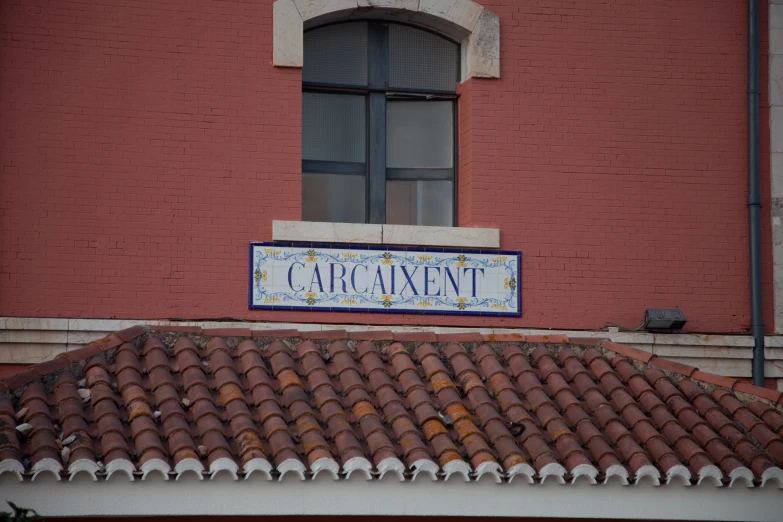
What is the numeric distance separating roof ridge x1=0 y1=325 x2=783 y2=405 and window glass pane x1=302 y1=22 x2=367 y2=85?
2.59 m

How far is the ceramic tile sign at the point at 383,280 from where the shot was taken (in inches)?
416

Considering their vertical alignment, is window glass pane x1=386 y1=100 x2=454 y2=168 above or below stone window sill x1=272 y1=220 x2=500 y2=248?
above

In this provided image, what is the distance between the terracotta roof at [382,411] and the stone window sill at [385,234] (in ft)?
2.89

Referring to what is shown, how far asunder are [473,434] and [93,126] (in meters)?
4.40

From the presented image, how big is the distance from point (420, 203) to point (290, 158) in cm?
142

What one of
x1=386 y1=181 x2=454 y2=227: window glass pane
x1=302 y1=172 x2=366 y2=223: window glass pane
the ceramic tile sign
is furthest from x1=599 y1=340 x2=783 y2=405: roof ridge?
x1=302 y1=172 x2=366 y2=223: window glass pane

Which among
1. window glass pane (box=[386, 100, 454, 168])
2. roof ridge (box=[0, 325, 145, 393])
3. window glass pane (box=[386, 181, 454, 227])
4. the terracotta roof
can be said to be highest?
window glass pane (box=[386, 100, 454, 168])

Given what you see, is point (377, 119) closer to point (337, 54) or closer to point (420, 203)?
point (337, 54)

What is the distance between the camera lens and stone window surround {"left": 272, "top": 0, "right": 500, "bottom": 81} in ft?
35.8

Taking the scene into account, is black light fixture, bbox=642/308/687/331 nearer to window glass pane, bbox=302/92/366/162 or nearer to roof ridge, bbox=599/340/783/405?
roof ridge, bbox=599/340/783/405

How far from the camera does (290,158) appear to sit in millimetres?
10844

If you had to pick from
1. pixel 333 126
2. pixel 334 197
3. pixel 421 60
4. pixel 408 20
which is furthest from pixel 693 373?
pixel 408 20

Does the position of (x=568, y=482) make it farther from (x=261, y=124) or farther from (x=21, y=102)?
(x=21, y=102)

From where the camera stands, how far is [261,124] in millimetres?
10836
